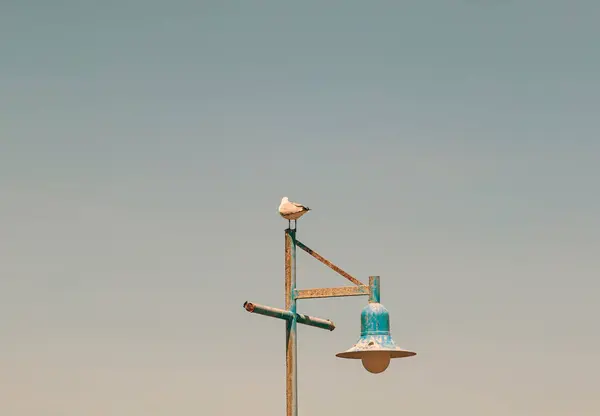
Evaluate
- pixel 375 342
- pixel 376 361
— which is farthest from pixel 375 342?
pixel 376 361

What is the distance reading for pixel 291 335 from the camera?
64.4ft

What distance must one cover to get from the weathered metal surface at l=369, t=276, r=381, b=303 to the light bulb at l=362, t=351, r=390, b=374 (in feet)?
2.95

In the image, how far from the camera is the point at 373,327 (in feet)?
63.5

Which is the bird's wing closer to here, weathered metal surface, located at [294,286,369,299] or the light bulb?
weathered metal surface, located at [294,286,369,299]

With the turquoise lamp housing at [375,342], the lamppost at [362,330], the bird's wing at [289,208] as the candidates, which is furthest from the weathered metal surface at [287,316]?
the bird's wing at [289,208]

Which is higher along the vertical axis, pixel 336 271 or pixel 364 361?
pixel 336 271

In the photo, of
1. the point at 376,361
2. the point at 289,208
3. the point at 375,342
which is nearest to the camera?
the point at 375,342

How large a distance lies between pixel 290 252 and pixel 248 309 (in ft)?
8.20

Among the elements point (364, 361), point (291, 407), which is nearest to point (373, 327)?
point (364, 361)

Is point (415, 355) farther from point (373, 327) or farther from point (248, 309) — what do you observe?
point (248, 309)

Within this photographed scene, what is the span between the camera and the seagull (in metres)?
20.2

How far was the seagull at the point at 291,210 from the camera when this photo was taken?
20219 mm

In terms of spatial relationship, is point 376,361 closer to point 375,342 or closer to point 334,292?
point 375,342

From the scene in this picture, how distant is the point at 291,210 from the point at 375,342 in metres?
2.77
